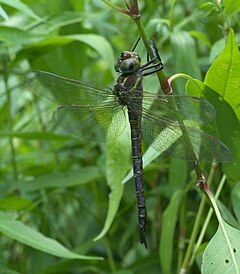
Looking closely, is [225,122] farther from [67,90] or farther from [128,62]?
[67,90]

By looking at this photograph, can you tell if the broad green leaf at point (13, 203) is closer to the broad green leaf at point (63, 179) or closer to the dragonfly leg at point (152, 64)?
the broad green leaf at point (63, 179)

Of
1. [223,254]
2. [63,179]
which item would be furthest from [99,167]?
[223,254]

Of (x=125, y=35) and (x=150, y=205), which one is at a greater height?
(x=125, y=35)

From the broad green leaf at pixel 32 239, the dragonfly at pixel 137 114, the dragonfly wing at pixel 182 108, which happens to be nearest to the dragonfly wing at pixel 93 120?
the dragonfly at pixel 137 114

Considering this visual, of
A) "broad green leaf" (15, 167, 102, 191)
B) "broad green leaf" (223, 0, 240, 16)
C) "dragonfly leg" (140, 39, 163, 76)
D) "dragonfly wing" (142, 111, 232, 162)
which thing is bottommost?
"broad green leaf" (15, 167, 102, 191)

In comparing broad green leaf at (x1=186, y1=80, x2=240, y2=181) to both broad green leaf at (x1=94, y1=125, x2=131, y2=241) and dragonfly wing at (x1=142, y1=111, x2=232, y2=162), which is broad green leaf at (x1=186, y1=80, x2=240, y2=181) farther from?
broad green leaf at (x1=94, y1=125, x2=131, y2=241)

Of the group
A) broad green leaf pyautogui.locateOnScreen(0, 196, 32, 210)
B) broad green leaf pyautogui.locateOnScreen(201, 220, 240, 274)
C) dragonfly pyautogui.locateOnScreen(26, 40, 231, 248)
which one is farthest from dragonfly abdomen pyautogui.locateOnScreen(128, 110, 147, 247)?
broad green leaf pyautogui.locateOnScreen(0, 196, 32, 210)

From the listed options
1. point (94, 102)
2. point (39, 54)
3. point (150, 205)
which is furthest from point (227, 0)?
point (150, 205)

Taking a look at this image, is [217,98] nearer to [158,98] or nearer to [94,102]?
[158,98]
